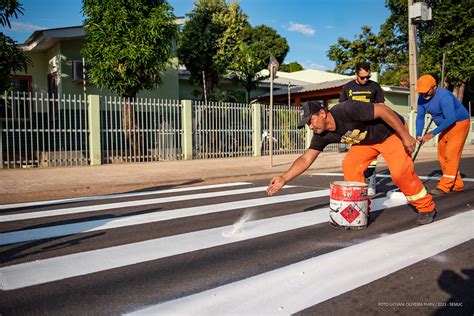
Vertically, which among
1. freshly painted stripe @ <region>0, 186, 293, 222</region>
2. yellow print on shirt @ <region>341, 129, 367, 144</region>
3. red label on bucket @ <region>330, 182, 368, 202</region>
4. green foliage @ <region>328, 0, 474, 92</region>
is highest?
green foliage @ <region>328, 0, 474, 92</region>

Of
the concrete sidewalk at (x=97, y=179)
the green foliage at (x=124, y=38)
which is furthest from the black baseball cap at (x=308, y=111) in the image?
the green foliage at (x=124, y=38)

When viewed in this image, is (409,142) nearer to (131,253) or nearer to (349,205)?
(349,205)

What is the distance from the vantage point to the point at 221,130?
15891mm

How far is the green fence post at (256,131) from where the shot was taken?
55.3ft

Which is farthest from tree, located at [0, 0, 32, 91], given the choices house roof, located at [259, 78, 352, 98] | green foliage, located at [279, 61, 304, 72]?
green foliage, located at [279, 61, 304, 72]

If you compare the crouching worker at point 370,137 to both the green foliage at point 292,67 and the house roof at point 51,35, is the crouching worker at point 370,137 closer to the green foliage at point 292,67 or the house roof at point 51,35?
the house roof at point 51,35

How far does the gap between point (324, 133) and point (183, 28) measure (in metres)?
17.2

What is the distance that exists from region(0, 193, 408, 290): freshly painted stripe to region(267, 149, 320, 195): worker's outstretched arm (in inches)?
19.6

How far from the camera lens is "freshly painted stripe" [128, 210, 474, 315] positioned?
7.93ft

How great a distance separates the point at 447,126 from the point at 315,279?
4421 mm

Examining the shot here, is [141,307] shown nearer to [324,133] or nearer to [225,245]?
[225,245]

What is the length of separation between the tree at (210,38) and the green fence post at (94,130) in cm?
748

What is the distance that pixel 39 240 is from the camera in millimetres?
4004

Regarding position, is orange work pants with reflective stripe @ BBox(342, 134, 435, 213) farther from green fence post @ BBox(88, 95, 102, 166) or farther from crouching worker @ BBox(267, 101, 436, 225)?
green fence post @ BBox(88, 95, 102, 166)
